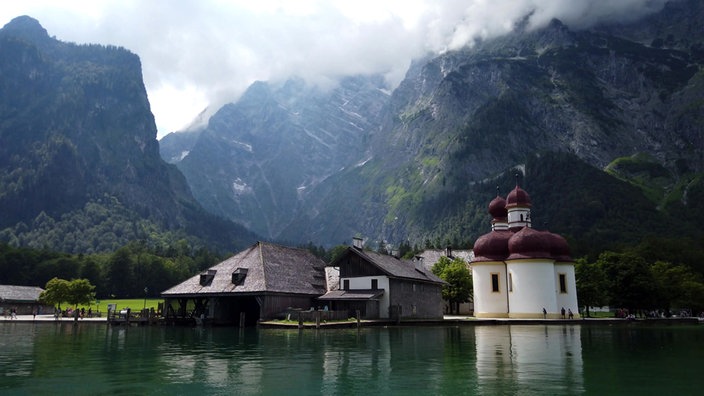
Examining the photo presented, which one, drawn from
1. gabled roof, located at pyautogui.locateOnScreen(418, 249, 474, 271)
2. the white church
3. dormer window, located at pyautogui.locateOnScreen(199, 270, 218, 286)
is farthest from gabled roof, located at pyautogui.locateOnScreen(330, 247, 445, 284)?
gabled roof, located at pyautogui.locateOnScreen(418, 249, 474, 271)

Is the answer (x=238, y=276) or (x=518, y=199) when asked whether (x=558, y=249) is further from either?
(x=238, y=276)

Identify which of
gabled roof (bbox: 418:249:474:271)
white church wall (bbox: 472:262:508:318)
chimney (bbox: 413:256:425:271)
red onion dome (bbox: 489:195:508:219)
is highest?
red onion dome (bbox: 489:195:508:219)

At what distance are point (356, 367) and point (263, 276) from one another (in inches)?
1342

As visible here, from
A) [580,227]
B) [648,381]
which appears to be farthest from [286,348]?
[580,227]

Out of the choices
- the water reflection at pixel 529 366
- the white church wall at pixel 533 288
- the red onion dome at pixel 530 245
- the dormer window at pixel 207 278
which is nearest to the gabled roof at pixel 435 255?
the red onion dome at pixel 530 245

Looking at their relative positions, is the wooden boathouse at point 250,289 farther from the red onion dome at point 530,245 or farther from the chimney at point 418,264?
the red onion dome at point 530,245

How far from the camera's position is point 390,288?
2440 inches

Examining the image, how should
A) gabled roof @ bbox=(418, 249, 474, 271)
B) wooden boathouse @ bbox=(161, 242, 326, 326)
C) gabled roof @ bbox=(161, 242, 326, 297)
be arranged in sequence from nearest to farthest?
1. wooden boathouse @ bbox=(161, 242, 326, 326)
2. gabled roof @ bbox=(161, 242, 326, 297)
3. gabled roof @ bbox=(418, 249, 474, 271)

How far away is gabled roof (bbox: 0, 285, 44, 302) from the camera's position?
3703 inches

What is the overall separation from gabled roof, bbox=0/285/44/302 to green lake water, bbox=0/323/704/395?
66312mm

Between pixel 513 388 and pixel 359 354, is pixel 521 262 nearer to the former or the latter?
pixel 359 354

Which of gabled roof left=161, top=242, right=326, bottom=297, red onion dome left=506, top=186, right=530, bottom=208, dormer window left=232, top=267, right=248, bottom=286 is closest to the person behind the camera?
gabled roof left=161, top=242, right=326, bottom=297

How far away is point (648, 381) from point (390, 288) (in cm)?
4265

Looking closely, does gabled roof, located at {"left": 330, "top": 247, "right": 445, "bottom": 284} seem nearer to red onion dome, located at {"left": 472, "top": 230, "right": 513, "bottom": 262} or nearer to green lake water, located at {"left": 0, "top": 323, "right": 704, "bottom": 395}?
red onion dome, located at {"left": 472, "top": 230, "right": 513, "bottom": 262}
